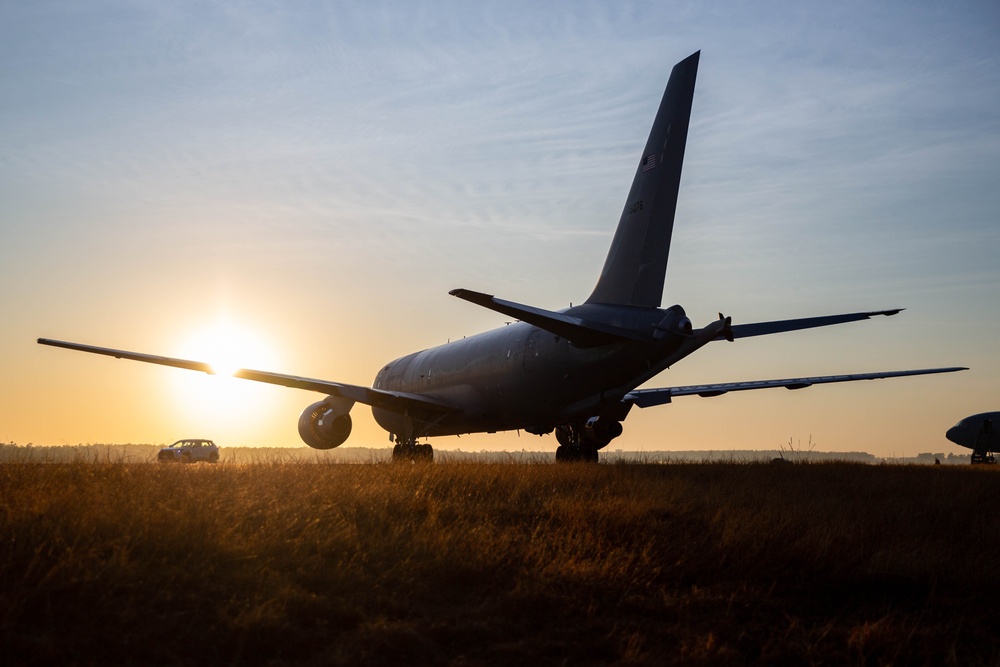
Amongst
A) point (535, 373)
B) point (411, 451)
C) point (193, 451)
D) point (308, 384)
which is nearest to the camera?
point (535, 373)

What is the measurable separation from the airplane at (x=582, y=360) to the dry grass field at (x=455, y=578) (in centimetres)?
515

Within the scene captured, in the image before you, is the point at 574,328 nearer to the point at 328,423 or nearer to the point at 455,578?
the point at 455,578

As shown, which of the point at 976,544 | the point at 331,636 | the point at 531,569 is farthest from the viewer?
the point at 976,544

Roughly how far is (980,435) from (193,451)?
49.5m

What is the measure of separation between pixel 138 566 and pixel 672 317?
13.5 meters

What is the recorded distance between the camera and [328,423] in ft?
90.2

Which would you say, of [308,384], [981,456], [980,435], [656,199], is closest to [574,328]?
[656,199]

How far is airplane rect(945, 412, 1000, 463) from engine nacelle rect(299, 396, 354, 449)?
1610 inches

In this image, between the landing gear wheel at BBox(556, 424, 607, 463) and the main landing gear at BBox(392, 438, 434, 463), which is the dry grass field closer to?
the landing gear wheel at BBox(556, 424, 607, 463)

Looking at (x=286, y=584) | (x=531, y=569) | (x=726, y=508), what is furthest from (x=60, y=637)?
(x=726, y=508)

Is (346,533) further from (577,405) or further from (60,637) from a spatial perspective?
(577,405)

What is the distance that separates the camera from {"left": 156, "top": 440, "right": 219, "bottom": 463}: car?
45031 mm

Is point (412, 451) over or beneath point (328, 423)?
beneath

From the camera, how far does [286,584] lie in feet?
25.8
